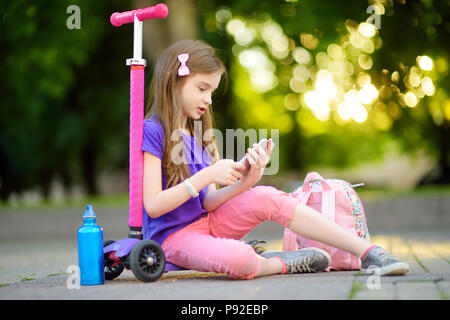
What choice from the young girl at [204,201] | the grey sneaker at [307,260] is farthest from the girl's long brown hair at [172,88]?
the grey sneaker at [307,260]

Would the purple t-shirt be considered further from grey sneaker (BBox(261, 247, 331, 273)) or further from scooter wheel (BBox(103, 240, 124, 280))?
grey sneaker (BBox(261, 247, 331, 273))

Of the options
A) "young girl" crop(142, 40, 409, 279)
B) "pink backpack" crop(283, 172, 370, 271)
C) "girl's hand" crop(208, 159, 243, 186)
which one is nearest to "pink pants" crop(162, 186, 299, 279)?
"young girl" crop(142, 40, 409, 279)

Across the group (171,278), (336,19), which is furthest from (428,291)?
(336,19)

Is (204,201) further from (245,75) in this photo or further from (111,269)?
(245,75)

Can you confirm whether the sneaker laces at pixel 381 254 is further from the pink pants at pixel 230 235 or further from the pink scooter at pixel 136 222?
the pink scooter at pixel 136 222

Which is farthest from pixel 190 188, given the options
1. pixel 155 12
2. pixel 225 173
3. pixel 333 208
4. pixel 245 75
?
pixel 245 75

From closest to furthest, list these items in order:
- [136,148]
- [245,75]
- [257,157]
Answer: [257,157], [136,148], [245,75]

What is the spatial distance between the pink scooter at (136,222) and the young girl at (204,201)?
0.05 meters

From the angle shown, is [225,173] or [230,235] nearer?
[225,173]

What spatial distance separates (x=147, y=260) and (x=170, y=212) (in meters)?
0.40

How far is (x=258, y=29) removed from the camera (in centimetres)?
1617

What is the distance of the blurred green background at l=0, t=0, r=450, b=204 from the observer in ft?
30.3

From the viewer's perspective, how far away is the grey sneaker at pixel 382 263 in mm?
3471

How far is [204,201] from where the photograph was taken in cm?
388
